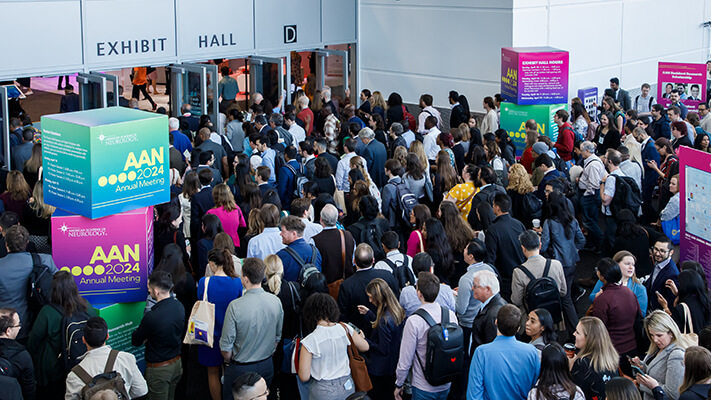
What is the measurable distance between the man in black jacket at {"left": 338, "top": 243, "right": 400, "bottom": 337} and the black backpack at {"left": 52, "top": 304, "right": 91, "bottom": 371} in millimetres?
1875

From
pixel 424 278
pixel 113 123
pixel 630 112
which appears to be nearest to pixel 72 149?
pixel 113 123

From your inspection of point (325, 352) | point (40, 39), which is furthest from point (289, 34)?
point (325, 352)

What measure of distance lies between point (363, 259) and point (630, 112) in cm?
717

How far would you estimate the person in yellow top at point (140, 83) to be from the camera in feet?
55.1

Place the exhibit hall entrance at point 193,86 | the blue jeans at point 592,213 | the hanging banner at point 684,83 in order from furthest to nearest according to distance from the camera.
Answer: the hanging banner at point 684,83, the exhibit hall entrance at point 193,86, the blue jeans at point 592,213

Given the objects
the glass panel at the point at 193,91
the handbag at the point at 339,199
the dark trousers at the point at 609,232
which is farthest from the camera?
the glass panel at the point at 193,91

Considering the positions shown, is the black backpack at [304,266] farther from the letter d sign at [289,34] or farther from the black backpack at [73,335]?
the letter d sign at [289,34]

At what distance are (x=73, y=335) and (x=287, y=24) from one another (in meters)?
11.1

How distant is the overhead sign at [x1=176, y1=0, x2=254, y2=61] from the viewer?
1411cm

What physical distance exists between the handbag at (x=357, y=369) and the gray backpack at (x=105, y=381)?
1.50 metres

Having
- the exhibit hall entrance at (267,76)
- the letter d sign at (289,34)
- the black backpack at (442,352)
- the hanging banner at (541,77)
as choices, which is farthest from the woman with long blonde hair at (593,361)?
the letter d sign at (289,34)

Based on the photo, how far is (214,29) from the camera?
14.5m

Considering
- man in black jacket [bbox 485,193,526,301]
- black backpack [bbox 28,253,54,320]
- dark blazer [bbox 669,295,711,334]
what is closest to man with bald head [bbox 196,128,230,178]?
black backpack [bbox 28,253,54,320]

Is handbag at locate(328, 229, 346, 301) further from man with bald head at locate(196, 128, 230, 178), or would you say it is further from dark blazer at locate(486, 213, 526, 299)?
man with bald head at locate(196, 128, 230, 178)
